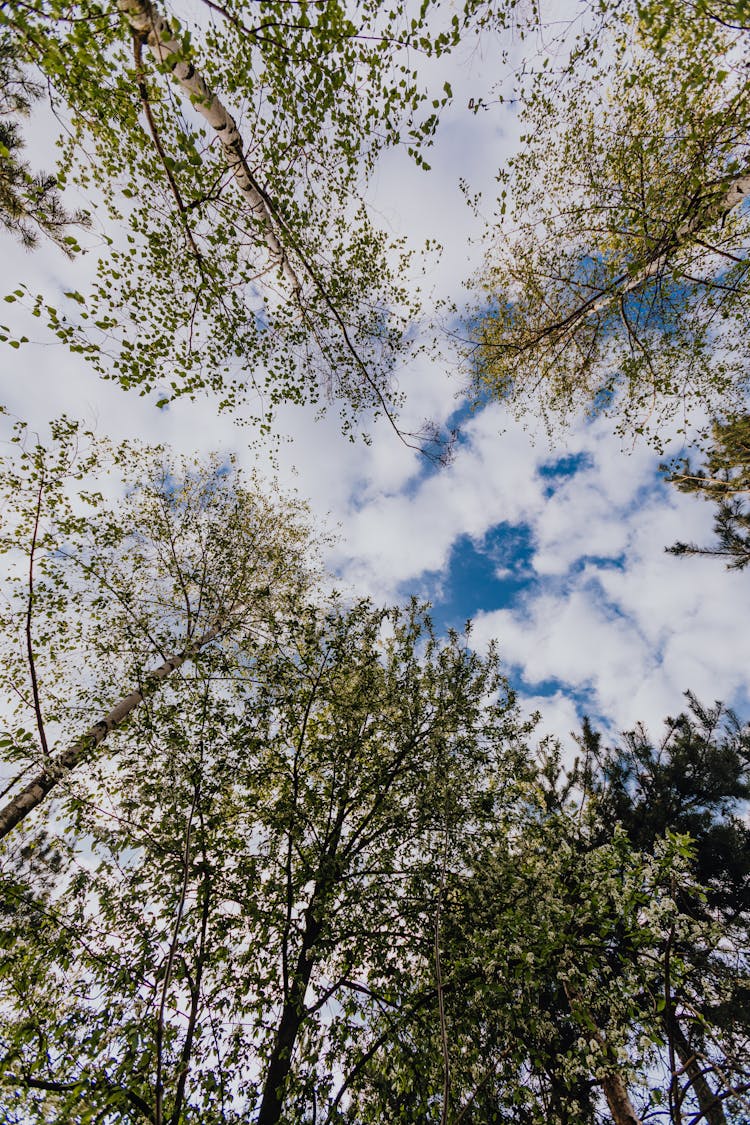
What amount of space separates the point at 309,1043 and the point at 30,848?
22.6 ft

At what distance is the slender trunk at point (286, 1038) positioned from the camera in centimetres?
513

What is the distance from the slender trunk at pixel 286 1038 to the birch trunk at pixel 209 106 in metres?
10.1

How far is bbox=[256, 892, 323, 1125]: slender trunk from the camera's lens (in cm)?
513

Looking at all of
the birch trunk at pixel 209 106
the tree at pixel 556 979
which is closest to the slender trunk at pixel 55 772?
the tree at pixel 556 979

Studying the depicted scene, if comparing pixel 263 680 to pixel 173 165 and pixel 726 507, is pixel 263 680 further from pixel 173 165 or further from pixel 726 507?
pixel 726 507

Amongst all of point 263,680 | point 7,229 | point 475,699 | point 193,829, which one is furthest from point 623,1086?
point 7,229

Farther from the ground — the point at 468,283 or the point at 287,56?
the point at 468,283

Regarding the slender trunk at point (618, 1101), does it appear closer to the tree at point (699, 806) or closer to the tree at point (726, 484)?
the tree at point (699, 806)

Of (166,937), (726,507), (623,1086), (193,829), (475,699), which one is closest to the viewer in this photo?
(166,937)

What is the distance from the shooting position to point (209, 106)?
213 inches

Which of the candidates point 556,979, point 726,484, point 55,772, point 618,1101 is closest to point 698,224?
point 726,484

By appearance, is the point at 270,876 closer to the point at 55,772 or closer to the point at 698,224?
the point at 55,772

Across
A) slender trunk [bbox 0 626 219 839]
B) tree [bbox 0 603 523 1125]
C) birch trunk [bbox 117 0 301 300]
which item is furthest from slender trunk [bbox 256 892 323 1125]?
birch trunk [bbox 117 0 301 300]

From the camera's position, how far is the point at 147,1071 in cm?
441
